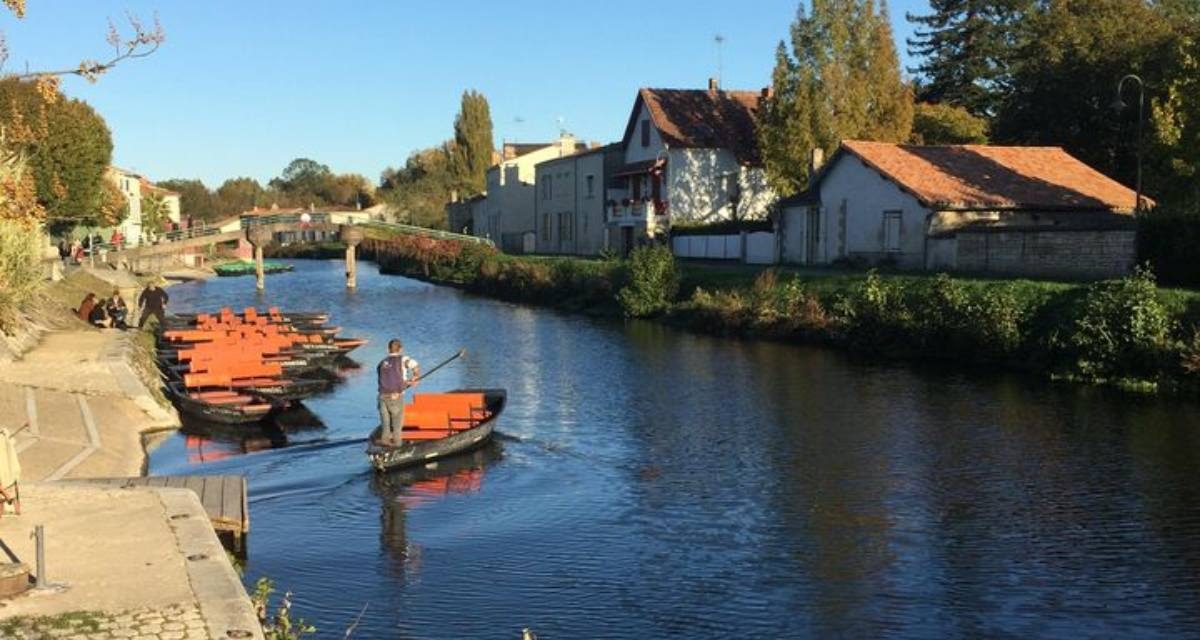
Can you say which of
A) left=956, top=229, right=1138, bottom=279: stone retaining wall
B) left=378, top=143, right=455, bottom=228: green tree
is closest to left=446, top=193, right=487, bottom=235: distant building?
left=378, top=143, right=455, bottom=228: green tree

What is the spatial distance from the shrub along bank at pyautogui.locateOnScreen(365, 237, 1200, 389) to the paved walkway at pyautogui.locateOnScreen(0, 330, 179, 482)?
20.3 metres

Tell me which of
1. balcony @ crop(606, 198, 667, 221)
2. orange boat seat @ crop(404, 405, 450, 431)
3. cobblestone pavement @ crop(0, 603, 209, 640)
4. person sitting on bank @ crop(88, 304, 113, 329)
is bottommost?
orange boat seat @ crop(404, 405, 450, 431)

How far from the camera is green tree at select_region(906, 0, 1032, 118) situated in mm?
73750

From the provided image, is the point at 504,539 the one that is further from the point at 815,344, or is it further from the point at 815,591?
the point at 815,344

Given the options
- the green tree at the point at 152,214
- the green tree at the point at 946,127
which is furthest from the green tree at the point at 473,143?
the green tree at the point at 946,127

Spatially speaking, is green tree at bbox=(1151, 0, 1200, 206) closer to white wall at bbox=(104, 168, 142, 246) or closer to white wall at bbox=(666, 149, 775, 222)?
white wall at bbox=(666, 149, 775, 222)

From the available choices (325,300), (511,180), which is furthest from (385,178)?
(325,300)

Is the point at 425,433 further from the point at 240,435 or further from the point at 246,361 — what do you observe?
the point at 246,361

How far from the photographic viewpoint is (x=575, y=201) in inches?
2990

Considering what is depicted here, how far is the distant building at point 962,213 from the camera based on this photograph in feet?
116

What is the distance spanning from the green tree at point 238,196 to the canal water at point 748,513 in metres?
153

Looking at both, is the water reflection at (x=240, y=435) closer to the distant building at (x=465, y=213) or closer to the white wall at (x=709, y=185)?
the white wall at (x=709, y=185)

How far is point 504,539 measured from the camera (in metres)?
14.5

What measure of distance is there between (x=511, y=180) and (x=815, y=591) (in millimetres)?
77874
